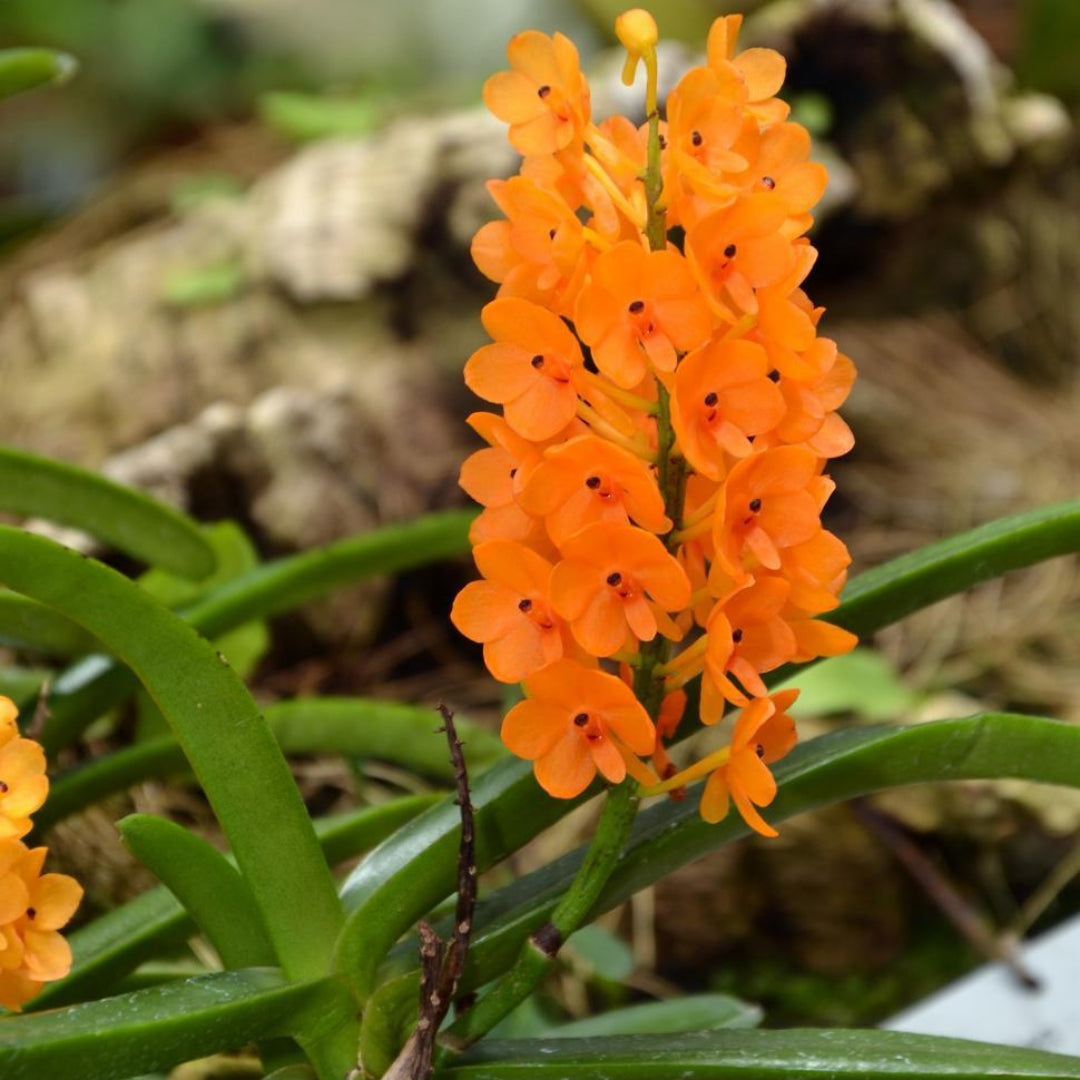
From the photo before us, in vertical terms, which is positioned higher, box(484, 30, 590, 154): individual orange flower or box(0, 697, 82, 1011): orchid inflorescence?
box(484, 30, 590, 154): individual orange flower

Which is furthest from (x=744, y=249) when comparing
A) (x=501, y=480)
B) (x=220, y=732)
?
(x=220, y=732)

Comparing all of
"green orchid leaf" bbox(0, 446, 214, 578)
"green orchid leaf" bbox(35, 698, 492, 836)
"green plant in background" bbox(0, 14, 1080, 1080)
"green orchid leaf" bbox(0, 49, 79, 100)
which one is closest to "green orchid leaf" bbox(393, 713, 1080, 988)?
"green plant in background" bbox(0, 14, 1080, 1080)

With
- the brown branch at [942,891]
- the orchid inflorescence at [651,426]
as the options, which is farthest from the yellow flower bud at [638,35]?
the brown branch at [942,891]

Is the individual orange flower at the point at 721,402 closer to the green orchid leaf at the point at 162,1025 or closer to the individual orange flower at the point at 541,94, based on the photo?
the individual orange flower at the point at 541,94

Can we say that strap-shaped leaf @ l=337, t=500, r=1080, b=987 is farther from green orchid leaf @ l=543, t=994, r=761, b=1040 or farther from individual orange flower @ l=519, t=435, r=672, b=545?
green orchid leaf @ l=543, t=994, r=761, b=1040

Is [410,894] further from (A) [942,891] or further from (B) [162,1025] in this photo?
(A) [942,891]

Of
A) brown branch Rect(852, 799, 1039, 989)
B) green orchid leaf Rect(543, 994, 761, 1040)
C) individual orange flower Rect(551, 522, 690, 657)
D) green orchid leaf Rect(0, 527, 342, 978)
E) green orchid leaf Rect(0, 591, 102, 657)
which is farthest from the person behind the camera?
brown branch Rect(852, 799, 1039, 989)
